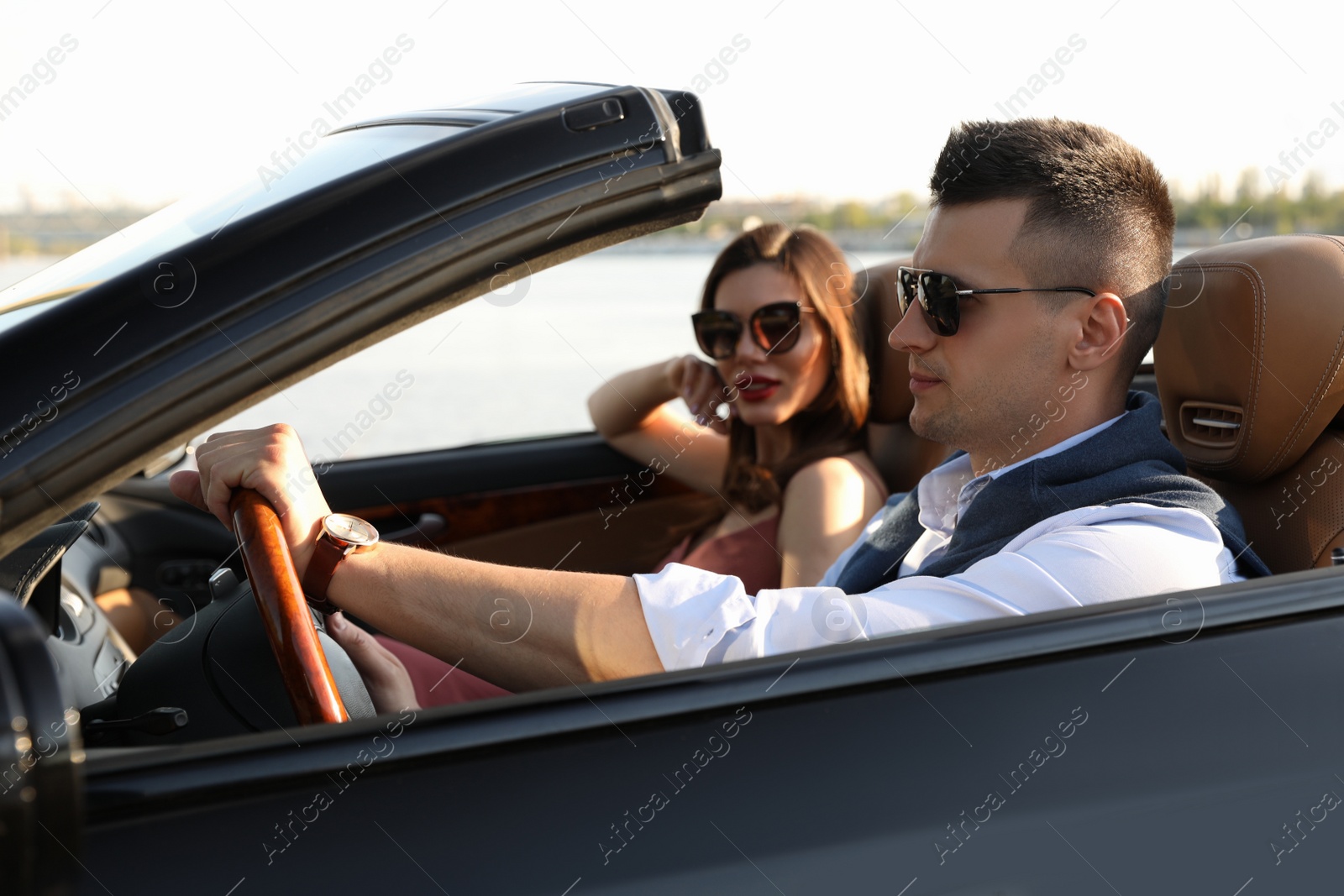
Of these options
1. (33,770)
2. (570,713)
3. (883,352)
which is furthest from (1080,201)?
(33,770)

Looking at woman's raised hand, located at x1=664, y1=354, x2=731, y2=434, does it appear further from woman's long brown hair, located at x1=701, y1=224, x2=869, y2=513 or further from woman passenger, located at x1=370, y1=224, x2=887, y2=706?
woman's long brown hair, located at x1=701, y1=224, x2=869, y2=513

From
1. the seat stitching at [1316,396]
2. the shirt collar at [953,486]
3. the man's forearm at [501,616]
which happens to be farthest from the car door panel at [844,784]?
the seat stitching at [1316,396]

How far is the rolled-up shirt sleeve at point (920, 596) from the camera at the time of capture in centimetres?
141

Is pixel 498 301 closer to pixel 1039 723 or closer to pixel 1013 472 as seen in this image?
pixel 1039 723

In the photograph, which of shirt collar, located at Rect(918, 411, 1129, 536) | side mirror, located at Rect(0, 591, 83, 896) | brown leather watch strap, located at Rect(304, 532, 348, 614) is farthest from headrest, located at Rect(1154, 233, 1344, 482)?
side mirror, located at Rect(0, 591, 83, 896)

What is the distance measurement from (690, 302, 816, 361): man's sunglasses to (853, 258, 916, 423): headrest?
0.50 feet

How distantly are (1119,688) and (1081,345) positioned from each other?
0.79 m

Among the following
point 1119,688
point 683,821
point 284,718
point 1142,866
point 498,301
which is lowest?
point 1142,866

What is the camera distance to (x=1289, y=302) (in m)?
1.75

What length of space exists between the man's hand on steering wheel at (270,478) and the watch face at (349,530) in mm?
15

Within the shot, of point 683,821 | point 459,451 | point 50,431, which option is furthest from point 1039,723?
point 459,451

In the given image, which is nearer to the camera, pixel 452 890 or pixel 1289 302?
pixel 452 890

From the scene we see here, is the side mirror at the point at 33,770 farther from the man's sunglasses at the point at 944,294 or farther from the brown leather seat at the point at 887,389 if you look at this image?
the brown leather seat at the point at 887,389

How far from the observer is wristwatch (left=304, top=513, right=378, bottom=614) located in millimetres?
1399
